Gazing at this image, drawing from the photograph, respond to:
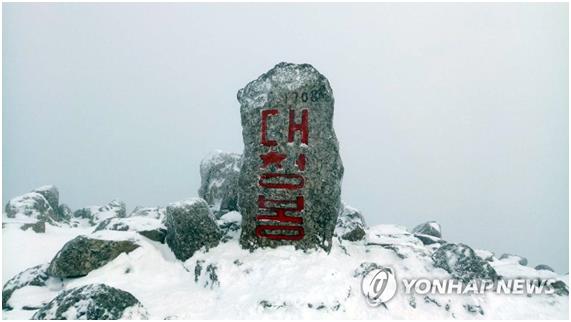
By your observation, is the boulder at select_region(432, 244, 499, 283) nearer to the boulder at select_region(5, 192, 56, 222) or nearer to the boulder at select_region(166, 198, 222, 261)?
the boulder at select_region(166, 198, 222, 261)

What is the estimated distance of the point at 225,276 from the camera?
1190cm

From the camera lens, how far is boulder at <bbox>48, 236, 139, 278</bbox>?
12.6m

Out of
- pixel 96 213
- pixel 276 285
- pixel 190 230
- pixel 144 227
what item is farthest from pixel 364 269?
pixel 96 213

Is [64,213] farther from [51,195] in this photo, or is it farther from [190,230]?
[190,230]

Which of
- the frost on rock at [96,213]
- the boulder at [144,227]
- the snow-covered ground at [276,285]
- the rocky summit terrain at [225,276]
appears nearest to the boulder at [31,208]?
the frost on rock at [96,213]

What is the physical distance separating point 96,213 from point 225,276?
2170 cm

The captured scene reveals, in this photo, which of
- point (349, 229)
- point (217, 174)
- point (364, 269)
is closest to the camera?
point (364, 269)

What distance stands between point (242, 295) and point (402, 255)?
6160 mm

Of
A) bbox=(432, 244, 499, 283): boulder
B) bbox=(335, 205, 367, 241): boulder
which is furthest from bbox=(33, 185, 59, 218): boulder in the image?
bbox=(432, 244, 499, 283): boulder

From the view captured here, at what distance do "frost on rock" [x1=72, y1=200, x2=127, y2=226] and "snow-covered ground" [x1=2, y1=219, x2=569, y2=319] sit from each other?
1346cm

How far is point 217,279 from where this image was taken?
1175 cm

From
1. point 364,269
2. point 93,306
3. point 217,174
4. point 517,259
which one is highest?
point 217,174

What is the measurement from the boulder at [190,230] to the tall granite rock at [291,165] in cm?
135

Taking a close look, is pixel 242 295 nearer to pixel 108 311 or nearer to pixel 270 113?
pixel 108 311
